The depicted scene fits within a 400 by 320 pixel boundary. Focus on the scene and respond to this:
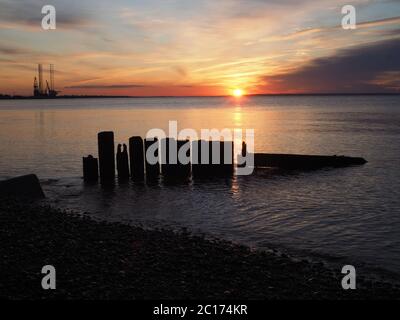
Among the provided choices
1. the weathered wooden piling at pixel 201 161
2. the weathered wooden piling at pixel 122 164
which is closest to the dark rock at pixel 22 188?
the weathered wooden piling at pixel 122 164

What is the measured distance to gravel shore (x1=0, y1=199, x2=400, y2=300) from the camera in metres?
8.35

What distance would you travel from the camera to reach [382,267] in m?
11.4

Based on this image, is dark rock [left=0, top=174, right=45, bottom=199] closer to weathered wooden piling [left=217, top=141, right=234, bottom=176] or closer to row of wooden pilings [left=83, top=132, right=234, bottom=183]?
row of wooden pilings [left=83, top=132, right=234, bottom=183]

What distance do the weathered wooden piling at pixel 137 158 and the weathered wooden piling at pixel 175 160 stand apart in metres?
1.29

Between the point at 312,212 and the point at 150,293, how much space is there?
10586 millimetres

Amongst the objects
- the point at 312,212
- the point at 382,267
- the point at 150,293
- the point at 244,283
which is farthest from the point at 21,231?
the point at 312,212

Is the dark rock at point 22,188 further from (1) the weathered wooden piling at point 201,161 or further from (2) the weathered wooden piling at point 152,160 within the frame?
(1) the weathered wooden piling at point 201,161

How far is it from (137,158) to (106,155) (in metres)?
1.70

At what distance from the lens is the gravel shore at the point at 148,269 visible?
835 cm

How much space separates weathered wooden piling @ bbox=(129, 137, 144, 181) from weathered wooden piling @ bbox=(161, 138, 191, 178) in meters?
1.29

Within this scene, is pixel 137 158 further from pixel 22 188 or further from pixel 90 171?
pixel 22 188

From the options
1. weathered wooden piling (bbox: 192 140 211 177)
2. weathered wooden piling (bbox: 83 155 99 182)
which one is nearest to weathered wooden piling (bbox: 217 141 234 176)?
weathered wooden piling (bbox: 192 140 211 177)

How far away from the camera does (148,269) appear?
9.59 m

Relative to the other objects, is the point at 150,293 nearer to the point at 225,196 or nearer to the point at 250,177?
the point at 225,196
